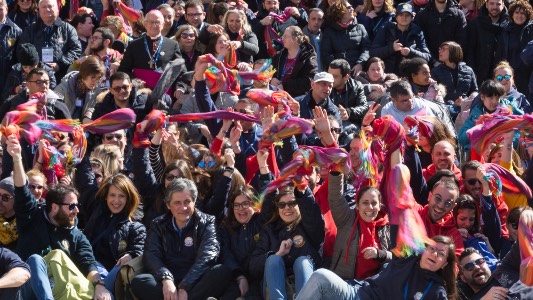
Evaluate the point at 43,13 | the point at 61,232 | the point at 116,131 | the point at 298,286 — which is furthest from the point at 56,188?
the point at 43,13

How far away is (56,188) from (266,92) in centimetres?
213

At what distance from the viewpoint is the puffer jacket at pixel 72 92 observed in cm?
1218

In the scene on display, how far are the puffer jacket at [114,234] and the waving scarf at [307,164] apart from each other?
116 cm

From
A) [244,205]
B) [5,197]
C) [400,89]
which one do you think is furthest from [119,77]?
[400,89]

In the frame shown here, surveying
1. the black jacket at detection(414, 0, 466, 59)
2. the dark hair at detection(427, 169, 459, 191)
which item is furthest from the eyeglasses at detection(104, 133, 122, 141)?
the black jacket at detection(414, 0, 466, 59)

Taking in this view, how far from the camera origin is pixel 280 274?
381 inches

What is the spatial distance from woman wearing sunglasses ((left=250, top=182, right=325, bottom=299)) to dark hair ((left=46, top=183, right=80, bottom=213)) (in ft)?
5.06

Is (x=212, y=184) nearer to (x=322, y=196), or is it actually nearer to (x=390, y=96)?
(x=322, y=196)

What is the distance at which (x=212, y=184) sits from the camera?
1060 cm

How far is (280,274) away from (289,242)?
0.30 meters

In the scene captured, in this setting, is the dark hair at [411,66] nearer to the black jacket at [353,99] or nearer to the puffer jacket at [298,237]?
the black jacket at [353,99]

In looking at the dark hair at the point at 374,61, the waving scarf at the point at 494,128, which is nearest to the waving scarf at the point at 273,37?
the dark hair at the point at 374,61

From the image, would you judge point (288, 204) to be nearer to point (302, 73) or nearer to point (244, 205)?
point (244, 205)

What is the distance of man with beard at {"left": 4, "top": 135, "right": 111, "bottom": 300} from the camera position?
964 centimetres
